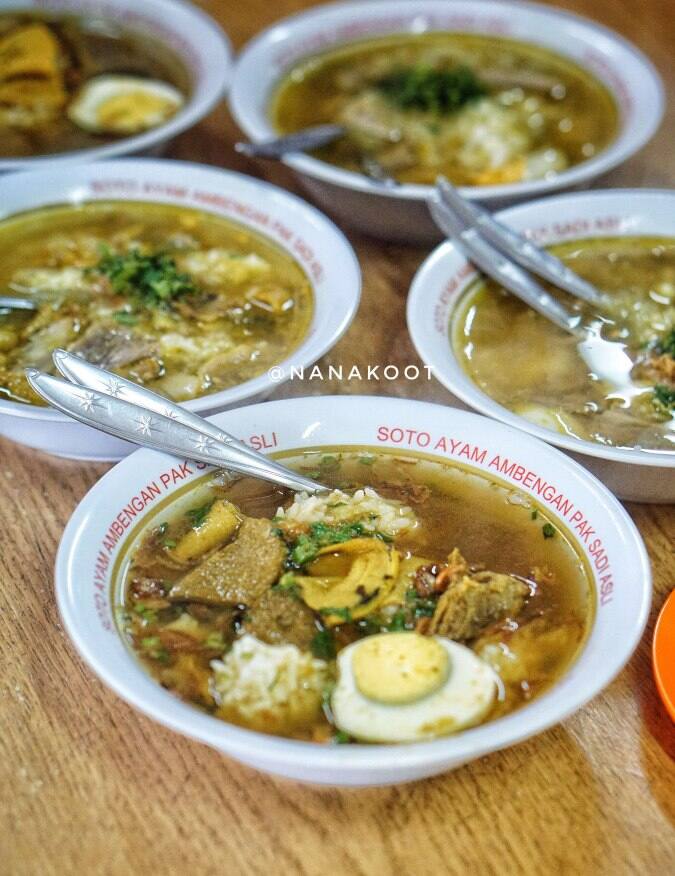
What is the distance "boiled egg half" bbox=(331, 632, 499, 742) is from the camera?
4.67ft

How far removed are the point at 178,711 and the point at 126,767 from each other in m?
0.31

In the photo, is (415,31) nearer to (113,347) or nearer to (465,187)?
(465,187)

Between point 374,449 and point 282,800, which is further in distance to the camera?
point 374,449

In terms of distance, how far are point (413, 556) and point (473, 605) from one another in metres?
0.16

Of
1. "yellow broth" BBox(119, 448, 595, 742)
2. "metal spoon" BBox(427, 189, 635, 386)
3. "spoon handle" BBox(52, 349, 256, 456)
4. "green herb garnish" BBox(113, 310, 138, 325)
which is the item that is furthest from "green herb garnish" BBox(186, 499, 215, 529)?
"metal spoon" BBox(427, 189, 635, 386)

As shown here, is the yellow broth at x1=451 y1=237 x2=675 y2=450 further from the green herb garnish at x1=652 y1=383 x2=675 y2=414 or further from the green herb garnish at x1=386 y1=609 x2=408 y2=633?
the green herb garnish at x1=386 y1=609 x2=408 y2=633

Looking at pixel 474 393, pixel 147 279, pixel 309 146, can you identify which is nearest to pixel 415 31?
pixel 309 146

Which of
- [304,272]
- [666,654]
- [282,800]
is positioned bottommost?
[282,800]

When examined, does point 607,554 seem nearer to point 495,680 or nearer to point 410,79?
point 495,680

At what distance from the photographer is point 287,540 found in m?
1.74

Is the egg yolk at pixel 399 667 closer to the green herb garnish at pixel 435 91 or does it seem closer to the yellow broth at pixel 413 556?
the yellow broth at pixel 413 556

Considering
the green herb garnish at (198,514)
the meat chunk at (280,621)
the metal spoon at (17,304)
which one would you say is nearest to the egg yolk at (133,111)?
the metal spoon at (17,304)

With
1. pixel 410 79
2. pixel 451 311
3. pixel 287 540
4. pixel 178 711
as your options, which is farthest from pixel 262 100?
A: pixel 178 711

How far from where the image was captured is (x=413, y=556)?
1.72 meters
